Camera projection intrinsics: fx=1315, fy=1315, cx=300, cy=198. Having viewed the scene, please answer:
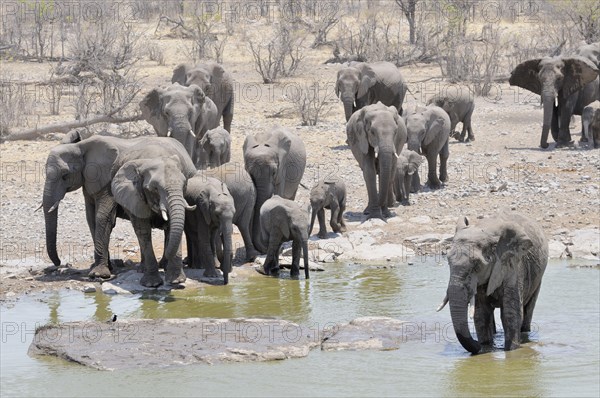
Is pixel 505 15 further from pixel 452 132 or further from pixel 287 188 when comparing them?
pixel 287 188

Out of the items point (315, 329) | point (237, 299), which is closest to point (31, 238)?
point (237, 299)

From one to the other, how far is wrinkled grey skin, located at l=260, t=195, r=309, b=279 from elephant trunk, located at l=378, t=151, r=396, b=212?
3.02m

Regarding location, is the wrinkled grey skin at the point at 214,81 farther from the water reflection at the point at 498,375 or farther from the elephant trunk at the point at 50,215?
the water reflection at the point at 498,375

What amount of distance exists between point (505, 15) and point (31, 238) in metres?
25.0

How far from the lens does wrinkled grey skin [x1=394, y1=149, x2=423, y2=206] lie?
19.0 m

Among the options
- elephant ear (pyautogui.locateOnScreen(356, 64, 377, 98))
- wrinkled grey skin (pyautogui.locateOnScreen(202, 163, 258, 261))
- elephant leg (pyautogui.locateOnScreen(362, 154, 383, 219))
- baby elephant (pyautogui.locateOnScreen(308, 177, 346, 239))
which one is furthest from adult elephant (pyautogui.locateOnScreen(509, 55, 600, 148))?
wrinkled grey skin (pyautogui.locateOnScreen(202, 163, 258, 261))

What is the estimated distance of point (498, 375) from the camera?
11000 mm

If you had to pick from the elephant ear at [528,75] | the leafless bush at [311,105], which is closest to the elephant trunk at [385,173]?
the leafless bush at [311,105]

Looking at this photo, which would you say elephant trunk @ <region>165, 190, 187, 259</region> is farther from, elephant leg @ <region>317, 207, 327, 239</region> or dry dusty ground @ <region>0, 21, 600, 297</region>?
elephant leg @ <region>317, 207, 327, 239</region>

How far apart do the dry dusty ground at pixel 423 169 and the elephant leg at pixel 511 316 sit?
518 cm

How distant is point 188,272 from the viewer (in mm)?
15117

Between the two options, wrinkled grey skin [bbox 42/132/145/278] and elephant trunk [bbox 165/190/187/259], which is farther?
wrinkled grey skin [bbox 42/132/145/278]

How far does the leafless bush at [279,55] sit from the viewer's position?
98.1 ft

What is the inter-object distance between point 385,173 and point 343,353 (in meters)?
6.43
